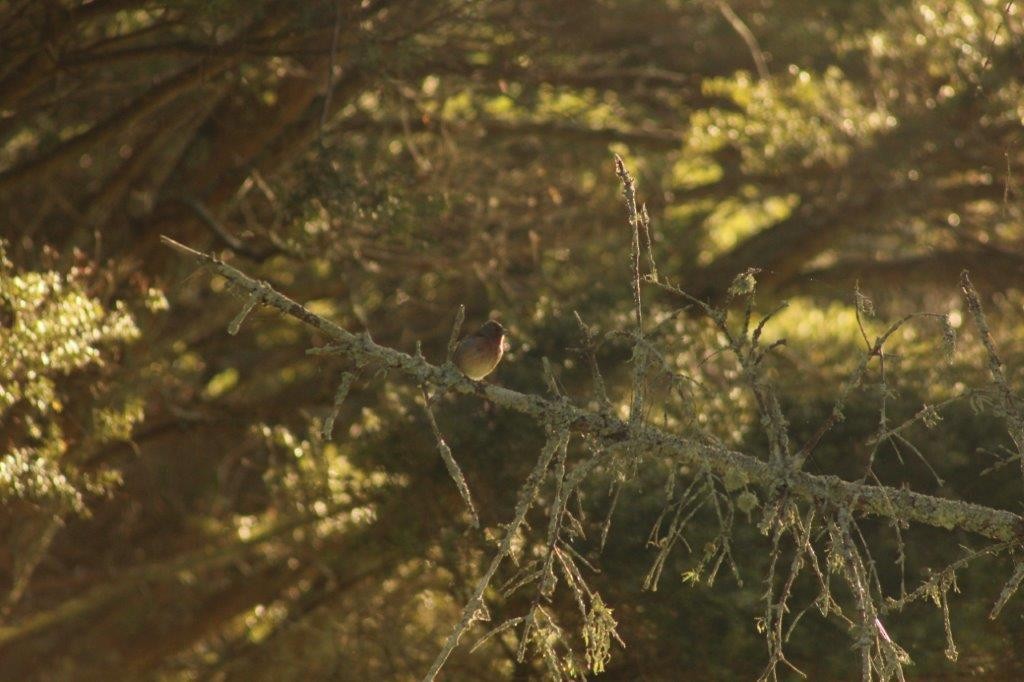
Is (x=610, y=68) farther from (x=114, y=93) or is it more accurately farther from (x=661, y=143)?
(x=114, y=93)

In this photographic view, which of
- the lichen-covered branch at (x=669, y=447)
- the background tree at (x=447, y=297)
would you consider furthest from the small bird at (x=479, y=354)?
the lichen-covered branch at (x=669, y=447)

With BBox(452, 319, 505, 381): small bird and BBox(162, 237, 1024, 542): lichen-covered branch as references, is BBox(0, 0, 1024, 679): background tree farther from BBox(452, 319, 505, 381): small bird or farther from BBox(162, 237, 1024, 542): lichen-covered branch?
BBox(452, 319, 505, 381): small bird

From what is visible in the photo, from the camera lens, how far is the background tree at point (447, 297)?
20.8 feet

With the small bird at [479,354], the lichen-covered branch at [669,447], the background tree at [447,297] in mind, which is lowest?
the background tree at [447,297]

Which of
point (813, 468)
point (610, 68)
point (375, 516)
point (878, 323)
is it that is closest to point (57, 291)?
point (375, 516)

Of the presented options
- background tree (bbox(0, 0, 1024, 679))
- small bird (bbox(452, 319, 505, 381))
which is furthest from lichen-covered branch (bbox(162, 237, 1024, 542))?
small bird (bbox(452, 319, 505, 381))

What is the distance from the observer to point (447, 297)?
9.51m

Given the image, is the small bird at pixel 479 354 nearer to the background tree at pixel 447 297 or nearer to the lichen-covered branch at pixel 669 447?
the background tree at pixel 447 297

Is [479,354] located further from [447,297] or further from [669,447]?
[447,297]

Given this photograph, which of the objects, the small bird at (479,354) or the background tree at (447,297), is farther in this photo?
the background tree at (447,297)

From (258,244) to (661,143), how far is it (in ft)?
10.9

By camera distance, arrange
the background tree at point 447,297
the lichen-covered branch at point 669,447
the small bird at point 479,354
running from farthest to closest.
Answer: the background tree at point 447,297, the small bird at point 479,354, the lichen-covered branch at point 669,447

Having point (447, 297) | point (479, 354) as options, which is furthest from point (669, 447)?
point (447, 297)

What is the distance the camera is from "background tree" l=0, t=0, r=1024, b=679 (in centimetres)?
635
